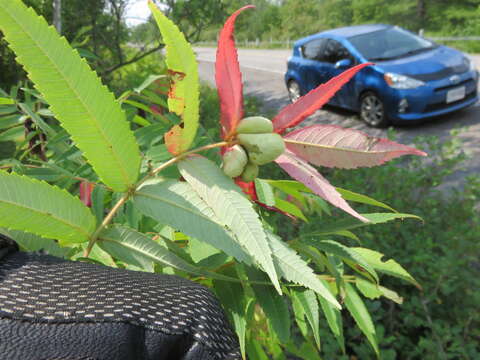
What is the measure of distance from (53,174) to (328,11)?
14.0m

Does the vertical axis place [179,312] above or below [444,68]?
above

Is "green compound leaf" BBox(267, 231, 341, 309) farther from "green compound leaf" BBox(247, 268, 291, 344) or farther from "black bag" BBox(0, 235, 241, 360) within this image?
"green compound leaf" BBox(247, 268, 291, 344)

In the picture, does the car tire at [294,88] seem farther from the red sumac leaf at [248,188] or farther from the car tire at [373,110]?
the red sumac leaf at [248,188]

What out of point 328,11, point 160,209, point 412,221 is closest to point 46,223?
point 160,209

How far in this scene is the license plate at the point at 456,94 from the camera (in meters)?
6.27

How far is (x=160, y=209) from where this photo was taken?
22.2 inches

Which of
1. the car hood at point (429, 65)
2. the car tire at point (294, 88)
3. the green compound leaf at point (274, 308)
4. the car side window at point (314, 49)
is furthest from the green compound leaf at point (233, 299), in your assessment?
the car tire at point (294, 88)

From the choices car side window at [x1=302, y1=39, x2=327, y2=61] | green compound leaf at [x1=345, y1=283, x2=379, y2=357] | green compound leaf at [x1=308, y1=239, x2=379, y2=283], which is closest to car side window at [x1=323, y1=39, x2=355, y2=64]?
car side window at [x1=302, y1=39, x2=327, y2=61]

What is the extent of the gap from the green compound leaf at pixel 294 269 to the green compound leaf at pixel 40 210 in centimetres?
28

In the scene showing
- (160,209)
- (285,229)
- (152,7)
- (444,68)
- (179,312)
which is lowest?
(285,229)

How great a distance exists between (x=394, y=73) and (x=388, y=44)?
106cm

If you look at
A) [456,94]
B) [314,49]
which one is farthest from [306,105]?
[314,49]

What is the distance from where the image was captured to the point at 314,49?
7820 millimetres

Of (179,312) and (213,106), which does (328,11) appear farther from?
(179,312)
